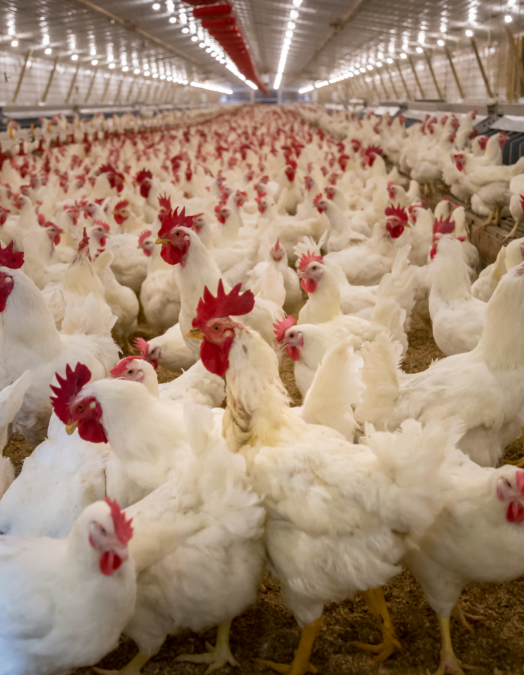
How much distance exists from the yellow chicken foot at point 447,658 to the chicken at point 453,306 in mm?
1896

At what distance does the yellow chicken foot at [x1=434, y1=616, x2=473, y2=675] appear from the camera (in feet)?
6.98

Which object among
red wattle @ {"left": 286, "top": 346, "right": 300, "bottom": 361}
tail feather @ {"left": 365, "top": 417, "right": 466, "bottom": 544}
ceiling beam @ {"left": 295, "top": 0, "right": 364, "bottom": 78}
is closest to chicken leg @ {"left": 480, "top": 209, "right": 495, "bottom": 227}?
red wattle @ {"left": 286, "top": 346, "right": 300, "bottom": 361}

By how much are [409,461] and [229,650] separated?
3.63 feet

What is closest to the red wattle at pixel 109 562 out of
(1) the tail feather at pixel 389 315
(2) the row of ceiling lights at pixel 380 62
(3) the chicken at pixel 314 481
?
(3) the chicken at pixel 314 481

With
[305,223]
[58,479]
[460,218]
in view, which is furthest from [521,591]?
[305,223]

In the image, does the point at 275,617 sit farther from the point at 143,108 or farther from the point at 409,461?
the point at 143,108

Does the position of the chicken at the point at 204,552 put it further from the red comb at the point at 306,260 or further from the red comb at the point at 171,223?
the red comb at the point at 306,260

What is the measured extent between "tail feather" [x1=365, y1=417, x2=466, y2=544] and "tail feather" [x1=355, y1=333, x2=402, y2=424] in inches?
30.4

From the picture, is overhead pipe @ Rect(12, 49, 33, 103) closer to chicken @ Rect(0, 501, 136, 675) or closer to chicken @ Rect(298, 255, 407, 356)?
chicken @ Rect(298, 255, 407, 356)

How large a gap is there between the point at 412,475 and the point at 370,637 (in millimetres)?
955

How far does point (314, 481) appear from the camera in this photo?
79.4 inches

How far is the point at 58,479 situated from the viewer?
93.9 inches

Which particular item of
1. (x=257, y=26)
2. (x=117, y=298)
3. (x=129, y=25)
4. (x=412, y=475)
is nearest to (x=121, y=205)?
(x=117, y=298)

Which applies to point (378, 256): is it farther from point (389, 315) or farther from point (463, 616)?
point (463, 616)
